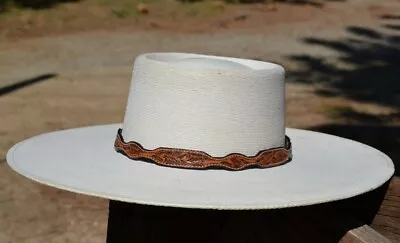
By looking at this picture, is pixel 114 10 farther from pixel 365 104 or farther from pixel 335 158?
pixel 335 158

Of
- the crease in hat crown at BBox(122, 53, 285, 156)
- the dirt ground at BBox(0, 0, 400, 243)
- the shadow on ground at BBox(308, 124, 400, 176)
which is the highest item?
the crease in hat crown at BBox(122, 53, 285, 156)

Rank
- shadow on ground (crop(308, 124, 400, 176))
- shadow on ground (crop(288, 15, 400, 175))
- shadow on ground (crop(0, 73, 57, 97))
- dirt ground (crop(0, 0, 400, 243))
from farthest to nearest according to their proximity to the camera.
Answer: shadow on ground (crop(0, 73, 57, 97)) < shadow on ground (crop(288, 15, 400, 175)) < shadow on ground (crop(308, 124, 400, 176)) < dirt ground (crop(0, 0, 400, 243))

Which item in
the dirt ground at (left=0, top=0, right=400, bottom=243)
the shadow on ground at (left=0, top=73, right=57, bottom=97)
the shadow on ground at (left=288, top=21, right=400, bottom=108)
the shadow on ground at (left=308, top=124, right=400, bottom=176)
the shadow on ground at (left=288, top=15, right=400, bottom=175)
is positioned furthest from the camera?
the shadow on ground at (left=288, top=21, right=400, bottom=108)

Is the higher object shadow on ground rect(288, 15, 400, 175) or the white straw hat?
the white straw hat

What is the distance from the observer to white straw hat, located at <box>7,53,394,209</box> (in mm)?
1457

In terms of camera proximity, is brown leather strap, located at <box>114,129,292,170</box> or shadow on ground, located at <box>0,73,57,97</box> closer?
brown leather strap, located at <box>114,129,292,170</box>

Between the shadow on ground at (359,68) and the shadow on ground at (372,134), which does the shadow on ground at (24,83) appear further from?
the shadow on ground at (372,134)

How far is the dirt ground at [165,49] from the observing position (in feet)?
12.6

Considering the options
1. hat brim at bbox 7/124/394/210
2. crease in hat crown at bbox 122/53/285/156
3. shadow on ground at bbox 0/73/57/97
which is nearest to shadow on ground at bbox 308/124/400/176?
shadow on ground at bbox 0/73/57/97

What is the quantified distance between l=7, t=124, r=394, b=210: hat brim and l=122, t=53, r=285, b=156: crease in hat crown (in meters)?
0.06

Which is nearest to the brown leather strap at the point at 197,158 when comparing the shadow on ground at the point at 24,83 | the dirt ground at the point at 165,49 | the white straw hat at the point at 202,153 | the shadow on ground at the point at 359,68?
Answer: the white straw hat at the point at 202,153

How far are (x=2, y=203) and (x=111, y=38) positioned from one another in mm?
5226

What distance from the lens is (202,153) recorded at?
1579 millimetres

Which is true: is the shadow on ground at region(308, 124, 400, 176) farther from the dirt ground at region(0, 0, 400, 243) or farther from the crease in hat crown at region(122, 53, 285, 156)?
the crease in hat crown at region(122, 53, 285, 156)
